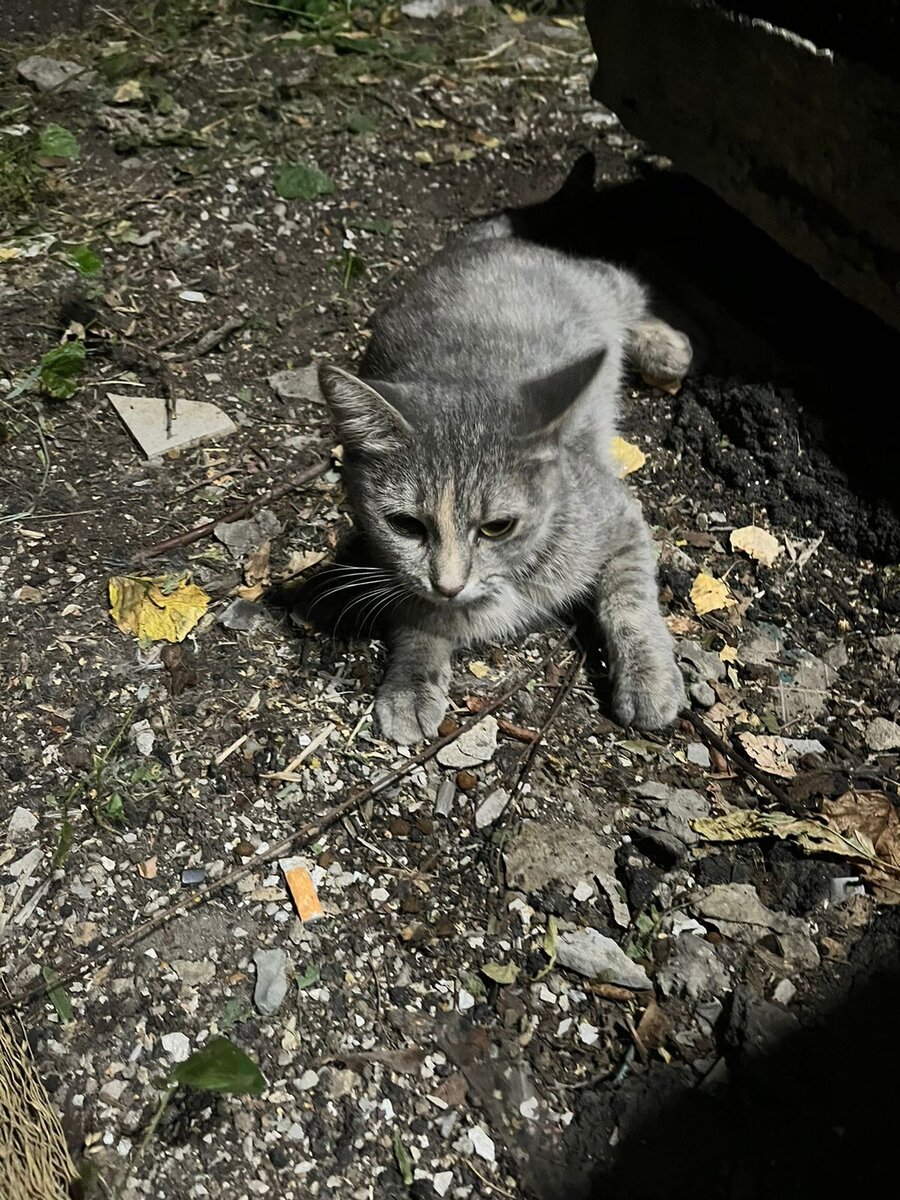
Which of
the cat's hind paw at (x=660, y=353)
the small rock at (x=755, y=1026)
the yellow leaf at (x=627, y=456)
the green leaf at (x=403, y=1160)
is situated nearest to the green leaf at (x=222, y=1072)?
the green leaf at (x=403, y=1160)

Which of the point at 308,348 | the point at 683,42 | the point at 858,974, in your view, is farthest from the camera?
the point at 308,348

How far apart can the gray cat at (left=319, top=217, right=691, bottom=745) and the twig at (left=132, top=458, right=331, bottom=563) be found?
388mm

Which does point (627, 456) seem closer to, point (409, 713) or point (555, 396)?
point (555, 396)

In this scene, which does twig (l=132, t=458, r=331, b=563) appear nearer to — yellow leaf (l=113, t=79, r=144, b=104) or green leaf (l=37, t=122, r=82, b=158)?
green leaf (l=37, t=122, r=82, b=158)

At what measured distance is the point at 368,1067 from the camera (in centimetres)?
222

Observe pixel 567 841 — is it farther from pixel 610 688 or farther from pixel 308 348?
pixel 308 348

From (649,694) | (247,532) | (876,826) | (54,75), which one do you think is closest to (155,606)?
(247,532)

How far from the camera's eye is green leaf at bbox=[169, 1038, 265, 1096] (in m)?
2.08

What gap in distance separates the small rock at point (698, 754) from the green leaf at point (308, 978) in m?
1.16

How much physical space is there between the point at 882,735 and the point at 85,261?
3.33 metres

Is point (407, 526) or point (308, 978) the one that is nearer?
point (308, 978)

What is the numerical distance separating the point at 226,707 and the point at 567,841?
104 cm

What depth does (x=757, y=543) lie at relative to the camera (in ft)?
10.8

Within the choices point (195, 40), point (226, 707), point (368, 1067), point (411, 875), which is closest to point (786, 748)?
point (411, 875)
